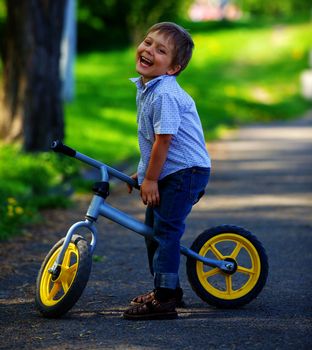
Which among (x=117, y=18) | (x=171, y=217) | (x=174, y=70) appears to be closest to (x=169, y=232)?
(x=171, y=217)

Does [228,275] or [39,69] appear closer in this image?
[228,275]

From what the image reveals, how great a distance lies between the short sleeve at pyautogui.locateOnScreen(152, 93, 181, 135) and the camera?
5367 millimetres

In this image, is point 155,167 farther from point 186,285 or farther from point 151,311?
point 186,285

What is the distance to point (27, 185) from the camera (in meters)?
10.4

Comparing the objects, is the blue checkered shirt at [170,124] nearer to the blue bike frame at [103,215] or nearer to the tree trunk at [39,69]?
the blue bike frame at [103,215]

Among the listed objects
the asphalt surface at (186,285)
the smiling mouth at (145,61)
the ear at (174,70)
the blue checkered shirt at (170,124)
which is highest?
the smiling mouth at (145,61)

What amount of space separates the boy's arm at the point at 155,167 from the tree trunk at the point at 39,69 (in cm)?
621

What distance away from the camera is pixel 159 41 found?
5.49 metres

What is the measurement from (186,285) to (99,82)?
23.4m

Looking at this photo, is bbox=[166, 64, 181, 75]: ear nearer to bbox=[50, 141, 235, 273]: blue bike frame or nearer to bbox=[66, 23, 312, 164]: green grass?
bbox=[50, 141, 235, 273]: blue bike frame

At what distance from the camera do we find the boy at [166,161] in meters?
5.46

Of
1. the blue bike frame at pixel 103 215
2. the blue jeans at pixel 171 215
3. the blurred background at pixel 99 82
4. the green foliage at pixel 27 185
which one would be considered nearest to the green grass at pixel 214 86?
the blurred background at pixel 99 82

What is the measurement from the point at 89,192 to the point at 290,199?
210 cm

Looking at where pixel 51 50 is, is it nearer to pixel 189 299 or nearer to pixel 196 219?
pixel 196 219
